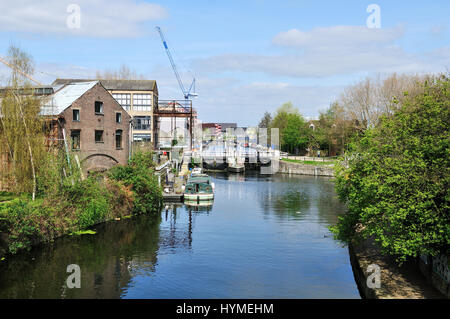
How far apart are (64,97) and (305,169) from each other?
200ft

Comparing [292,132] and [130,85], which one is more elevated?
[130,85]

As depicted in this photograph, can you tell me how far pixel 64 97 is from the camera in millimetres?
41000

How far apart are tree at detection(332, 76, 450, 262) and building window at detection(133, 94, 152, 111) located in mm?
58371

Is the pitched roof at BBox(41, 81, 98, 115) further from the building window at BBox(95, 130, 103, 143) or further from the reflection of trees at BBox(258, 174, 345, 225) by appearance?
the reflection of trees at BBox(258, 174, 345, 225)

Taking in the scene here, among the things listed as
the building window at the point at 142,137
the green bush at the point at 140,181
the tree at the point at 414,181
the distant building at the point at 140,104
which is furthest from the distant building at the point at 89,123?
the distant building at the point at 140,104

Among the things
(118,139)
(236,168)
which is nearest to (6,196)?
(118,139)

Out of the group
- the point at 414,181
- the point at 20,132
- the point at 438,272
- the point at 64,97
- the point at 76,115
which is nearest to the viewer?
the point at 414,181

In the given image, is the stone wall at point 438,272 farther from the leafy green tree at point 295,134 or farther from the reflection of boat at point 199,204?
the leafy green tree at point 295,134

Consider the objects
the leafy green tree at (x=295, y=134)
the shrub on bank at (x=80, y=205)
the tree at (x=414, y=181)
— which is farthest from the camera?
the leafy green tree at (x=295, y=134)

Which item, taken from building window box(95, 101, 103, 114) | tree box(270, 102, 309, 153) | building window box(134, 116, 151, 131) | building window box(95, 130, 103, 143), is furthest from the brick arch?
tree box(270, 102, 309, 153)

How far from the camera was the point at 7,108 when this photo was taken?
105 feet

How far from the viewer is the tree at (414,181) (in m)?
17.4

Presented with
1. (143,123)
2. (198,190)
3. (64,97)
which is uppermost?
(64,97)

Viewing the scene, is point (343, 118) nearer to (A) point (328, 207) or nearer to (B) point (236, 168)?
(B) point (236, 168)
